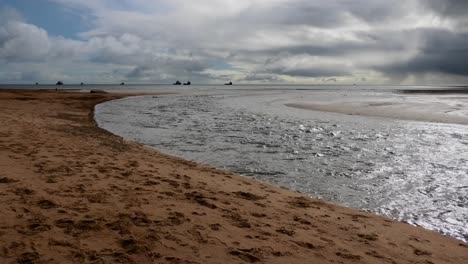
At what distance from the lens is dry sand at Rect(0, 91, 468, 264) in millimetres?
4992

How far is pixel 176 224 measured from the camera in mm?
5949

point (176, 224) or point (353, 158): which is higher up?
point (176, 224)

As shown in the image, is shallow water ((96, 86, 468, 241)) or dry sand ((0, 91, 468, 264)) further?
shallow water ((96, 86, 468, 241))

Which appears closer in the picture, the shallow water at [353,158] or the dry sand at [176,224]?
the dry sand at [176,224]

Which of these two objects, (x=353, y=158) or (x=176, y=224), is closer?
(x=176, y=224)

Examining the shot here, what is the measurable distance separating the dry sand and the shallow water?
3.95 ft

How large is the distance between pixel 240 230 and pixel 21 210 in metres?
3.59

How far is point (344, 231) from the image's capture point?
6.45 metres

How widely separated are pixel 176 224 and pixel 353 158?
911 centimetres

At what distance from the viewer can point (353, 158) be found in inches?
525

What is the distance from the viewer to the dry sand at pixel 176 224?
4.99 metres

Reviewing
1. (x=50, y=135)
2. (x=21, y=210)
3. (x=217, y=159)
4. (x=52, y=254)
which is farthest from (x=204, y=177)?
(x=50, y=135)

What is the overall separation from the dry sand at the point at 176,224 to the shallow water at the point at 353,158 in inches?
47.5

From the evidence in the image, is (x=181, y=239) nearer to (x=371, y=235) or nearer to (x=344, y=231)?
(x=344, y=231)
